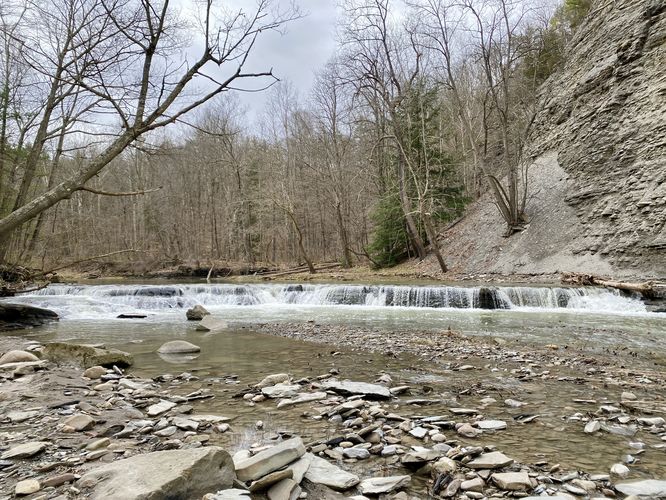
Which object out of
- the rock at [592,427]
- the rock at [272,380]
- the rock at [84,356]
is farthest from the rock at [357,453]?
the rock at [84,356]

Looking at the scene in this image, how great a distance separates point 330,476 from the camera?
2691 mm

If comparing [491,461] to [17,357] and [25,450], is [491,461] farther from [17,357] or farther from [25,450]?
[17,357]

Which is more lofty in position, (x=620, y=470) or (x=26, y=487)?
(x=26, y=487)

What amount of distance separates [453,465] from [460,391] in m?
1.90

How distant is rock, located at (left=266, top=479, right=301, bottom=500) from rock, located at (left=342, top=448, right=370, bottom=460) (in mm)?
641

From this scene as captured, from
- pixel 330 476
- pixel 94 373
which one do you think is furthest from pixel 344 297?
pixel 330 476

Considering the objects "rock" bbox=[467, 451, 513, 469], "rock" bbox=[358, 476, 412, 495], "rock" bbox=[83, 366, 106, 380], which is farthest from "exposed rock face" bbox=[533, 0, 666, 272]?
"rock" bbox=[83, 366, 106, 380]

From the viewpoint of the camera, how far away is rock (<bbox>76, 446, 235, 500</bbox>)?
2168 millimetres

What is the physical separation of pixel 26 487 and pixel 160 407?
1.73 metres

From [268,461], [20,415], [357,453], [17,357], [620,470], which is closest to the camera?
[268,461]

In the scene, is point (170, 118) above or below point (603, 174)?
below

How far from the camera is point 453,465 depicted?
9.19 ft

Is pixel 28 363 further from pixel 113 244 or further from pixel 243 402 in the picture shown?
pixel 113 244

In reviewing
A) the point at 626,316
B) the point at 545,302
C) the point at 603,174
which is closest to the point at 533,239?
the point at 603,174
